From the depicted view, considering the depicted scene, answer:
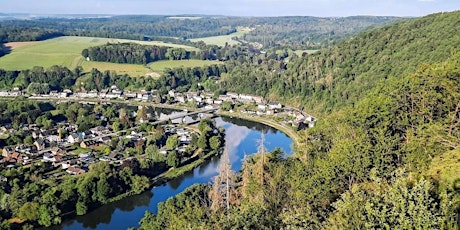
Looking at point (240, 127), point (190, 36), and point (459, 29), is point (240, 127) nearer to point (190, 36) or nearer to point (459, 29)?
point (459, 29)

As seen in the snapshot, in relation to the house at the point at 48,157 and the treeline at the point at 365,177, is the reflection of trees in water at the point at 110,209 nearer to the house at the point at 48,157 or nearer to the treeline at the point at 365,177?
the treeline at the point at 365,177

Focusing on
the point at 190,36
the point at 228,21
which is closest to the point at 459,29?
the point at 190,36

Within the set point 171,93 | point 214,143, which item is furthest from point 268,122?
point 171,93

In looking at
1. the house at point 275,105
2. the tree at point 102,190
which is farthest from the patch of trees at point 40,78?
the tree at point 102,190

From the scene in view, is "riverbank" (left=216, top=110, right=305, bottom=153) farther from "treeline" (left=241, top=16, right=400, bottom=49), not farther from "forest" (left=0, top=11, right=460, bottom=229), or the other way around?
"treeline" (left=241, top=16, right=400, bottom=49)

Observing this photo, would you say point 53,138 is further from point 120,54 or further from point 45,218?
point 120,54

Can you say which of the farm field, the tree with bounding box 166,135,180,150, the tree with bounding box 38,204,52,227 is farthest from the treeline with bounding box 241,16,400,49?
the tree with bounding box 38,204,52,227
